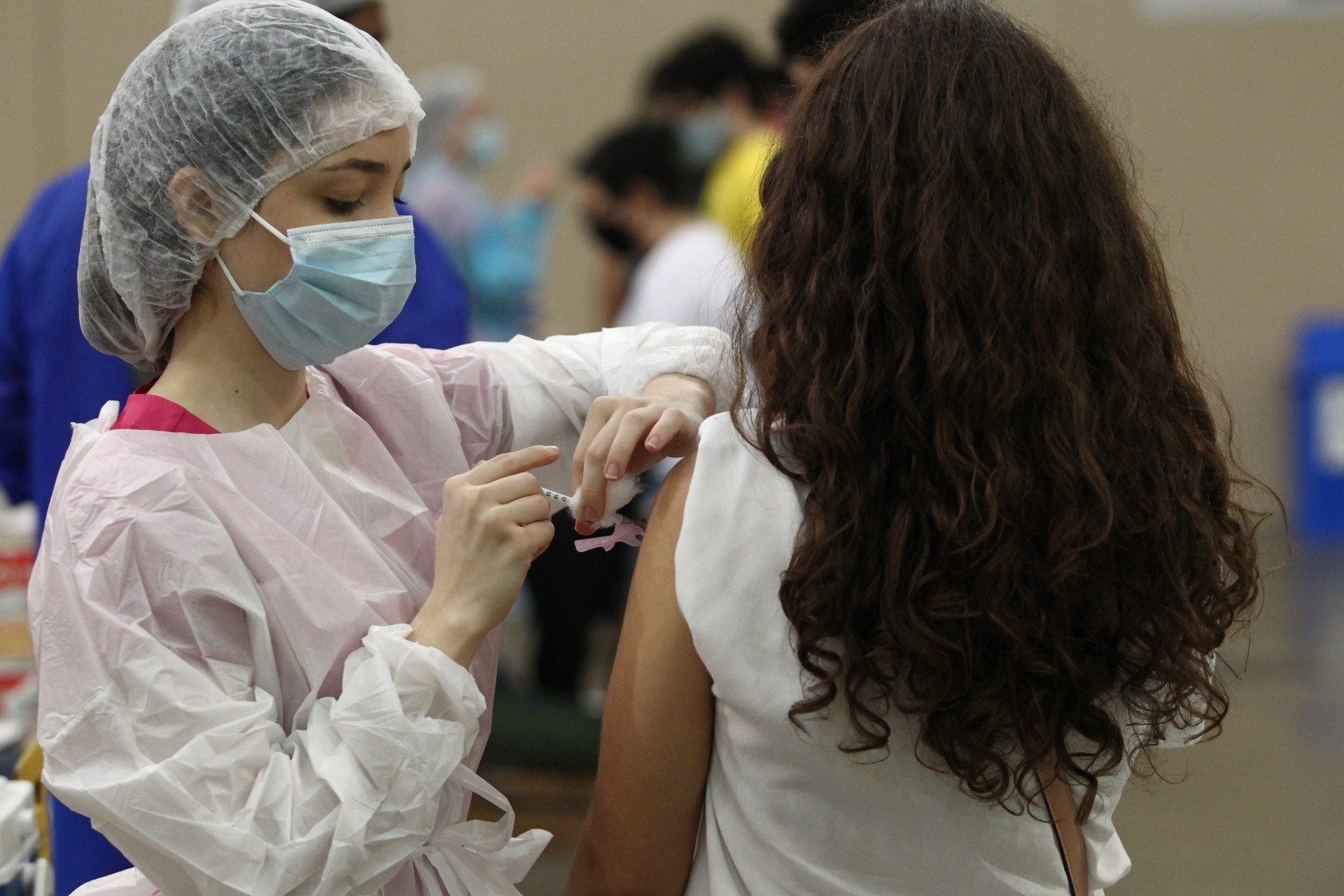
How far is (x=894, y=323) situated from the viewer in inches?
41.4

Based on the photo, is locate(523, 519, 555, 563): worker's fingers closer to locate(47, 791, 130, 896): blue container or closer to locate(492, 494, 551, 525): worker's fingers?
locate(492, 494, 551, 525): worker's fingers

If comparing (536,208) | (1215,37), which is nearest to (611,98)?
(536,208)

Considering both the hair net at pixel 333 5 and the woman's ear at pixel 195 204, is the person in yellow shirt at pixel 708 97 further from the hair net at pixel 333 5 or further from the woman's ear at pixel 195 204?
the woman's ear at pixel 195 204

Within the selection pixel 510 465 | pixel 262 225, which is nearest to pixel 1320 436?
pixel 510 465

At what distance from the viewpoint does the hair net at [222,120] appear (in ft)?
3.70

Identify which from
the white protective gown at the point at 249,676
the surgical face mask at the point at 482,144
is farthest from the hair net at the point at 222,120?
the surgical face mask at the point at 482,144

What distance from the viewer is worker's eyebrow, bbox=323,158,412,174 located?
1146mm

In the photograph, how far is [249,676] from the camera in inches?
42.1

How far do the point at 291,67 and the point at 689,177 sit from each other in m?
3.53

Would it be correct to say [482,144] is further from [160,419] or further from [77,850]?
[160,419]

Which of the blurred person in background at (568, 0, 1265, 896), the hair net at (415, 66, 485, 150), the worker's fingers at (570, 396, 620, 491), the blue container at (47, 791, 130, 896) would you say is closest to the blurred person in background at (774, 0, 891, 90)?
the worker's fingers at (570, 396, 620, 491)

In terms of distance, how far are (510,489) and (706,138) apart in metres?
4.45

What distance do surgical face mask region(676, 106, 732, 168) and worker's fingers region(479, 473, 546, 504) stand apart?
4325 mm

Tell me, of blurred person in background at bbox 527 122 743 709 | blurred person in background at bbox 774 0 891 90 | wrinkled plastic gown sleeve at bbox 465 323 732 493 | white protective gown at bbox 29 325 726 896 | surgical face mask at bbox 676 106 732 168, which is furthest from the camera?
surgical face mask at bbox 676 106 732 168
